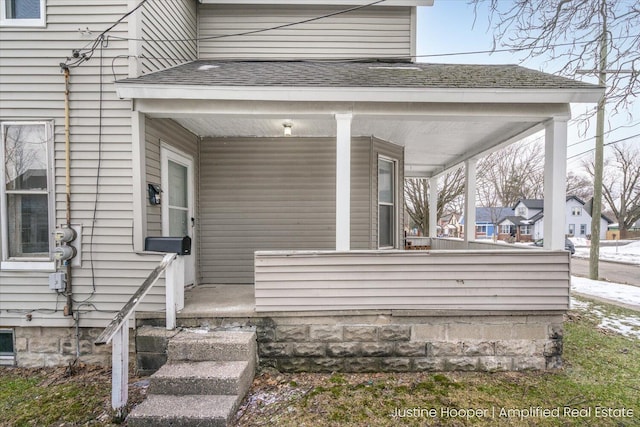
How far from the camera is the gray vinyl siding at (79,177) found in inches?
128

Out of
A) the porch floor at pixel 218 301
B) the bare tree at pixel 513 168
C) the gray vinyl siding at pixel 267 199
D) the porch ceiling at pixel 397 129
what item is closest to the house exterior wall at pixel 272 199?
the gray vinyl siding at pixel 267 199

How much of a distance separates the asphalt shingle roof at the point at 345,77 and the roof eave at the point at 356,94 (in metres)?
0.07

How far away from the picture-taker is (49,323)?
325 cm

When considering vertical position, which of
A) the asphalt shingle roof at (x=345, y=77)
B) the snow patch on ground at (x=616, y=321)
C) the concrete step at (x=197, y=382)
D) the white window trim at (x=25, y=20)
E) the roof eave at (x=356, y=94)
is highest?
the white window trim at (x=25, y=20)

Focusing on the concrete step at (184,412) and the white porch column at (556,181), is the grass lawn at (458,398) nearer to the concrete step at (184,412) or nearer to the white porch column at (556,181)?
the concrete step at (184,412)

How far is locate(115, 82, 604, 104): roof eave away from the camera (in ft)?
10.2

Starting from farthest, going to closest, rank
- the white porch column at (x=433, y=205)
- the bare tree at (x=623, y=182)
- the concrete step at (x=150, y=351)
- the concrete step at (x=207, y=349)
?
the bare tree at (x=623, y=182) < the white porch column at (x=433, y=205) < the concrete step at (x=150, y=351) < the concrete step at (x=207, y=349)

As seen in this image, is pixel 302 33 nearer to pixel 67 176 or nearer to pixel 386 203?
pixel 386 203

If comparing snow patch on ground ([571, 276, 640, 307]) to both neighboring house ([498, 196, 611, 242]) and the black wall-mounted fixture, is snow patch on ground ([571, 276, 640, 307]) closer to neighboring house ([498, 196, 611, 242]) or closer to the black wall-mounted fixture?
the black wall-mounted fixture

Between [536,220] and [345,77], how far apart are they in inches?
1479

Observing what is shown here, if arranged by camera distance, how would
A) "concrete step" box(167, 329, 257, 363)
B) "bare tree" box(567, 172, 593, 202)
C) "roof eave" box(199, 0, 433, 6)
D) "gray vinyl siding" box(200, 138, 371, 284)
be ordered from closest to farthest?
"concrete step" box(167, 329, 257, 363) < "gray vinyl siding" box(200, 138, 371, 284) < "roof eave" box(199, 0, 433, 6) < "bare tree" box(567, 172, 593, 202)

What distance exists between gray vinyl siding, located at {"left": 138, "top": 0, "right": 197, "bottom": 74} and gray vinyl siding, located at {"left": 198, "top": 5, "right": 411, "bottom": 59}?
28 cm

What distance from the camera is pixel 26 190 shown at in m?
3.28

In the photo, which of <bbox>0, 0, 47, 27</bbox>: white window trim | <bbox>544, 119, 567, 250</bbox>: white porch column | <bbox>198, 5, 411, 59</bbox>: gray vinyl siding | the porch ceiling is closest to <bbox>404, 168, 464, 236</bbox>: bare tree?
the porch ceiling
